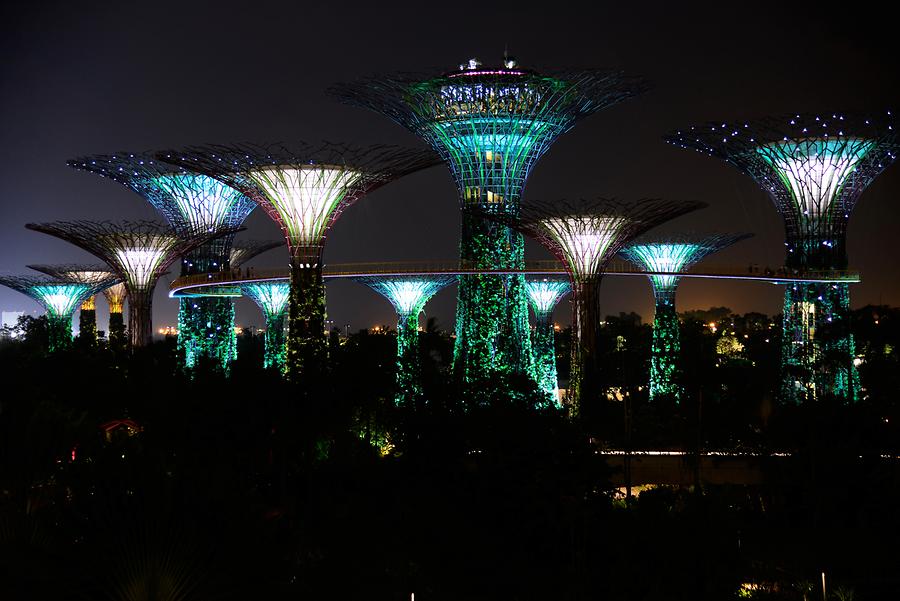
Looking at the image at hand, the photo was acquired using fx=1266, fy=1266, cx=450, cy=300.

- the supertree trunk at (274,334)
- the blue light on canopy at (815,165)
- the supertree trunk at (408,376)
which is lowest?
the supertree trunk at (408,376)

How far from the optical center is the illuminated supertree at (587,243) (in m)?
50.4

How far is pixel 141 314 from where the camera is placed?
6456 centimetres

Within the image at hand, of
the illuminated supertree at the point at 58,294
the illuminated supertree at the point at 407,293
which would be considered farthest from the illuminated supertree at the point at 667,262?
the illuminated supertree at the point at 58,294

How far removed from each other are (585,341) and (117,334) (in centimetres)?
6016

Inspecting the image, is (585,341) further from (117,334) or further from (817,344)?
(117,334)

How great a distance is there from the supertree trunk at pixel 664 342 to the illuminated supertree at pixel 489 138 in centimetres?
1490

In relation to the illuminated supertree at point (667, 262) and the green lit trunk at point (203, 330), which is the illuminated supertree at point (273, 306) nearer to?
the green lit trunk at point (203, 330)

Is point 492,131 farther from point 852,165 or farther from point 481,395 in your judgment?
point 852,165

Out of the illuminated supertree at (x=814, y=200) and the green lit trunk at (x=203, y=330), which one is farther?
the green lit trunk at (x=203, y=330)

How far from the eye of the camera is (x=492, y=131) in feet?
160

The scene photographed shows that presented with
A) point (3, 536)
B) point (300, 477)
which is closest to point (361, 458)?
point (300, 477)

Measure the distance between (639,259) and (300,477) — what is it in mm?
34672

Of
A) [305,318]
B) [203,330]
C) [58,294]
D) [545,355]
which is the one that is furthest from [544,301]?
[58,294]

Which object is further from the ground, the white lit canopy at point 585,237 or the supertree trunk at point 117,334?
the white lit canopy at point 585,237
